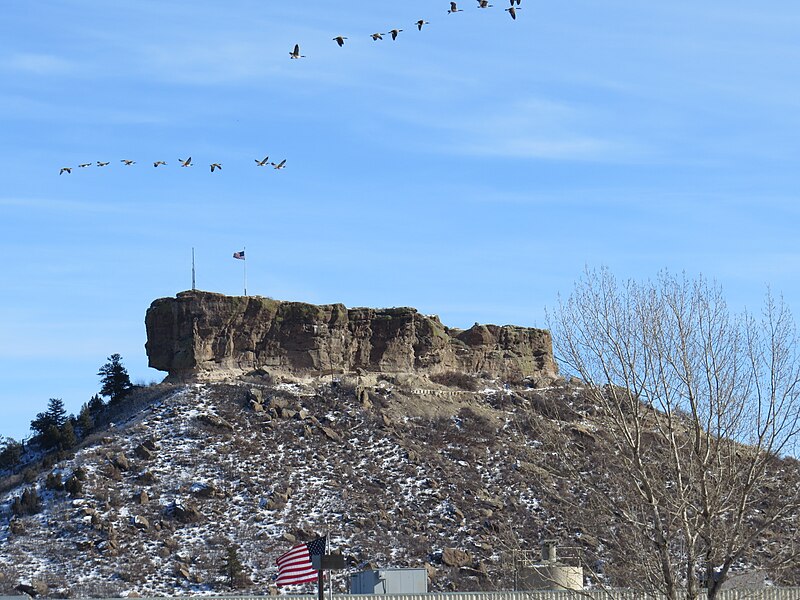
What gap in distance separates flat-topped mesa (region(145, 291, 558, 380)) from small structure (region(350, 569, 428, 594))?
41.0 metres

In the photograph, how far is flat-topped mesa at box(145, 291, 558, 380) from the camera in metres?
94.2

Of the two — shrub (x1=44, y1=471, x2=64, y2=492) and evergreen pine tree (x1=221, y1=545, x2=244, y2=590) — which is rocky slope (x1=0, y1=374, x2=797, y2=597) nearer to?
shrub (x1=44, y1=471, x2=64, y2=492)

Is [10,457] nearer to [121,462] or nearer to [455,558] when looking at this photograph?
[121,462]

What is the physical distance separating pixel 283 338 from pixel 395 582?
43.1 meters

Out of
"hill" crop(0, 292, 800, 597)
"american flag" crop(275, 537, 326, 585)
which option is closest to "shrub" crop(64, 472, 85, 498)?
"hill" crop(0, 292, 800, 597)

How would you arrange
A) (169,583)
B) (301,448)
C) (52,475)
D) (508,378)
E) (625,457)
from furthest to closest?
1. (508,378)
2. (301,448)
3. (52,475)
4. (169,583)
5. (625,457)

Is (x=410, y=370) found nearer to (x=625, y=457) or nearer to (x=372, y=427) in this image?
(x=372, y=427)

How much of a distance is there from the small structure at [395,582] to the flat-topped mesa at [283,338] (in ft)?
134

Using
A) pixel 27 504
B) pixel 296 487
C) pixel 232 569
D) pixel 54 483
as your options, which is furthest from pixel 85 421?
pixel 232 569

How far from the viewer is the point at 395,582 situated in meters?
53.8

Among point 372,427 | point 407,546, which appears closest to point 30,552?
point 407,546

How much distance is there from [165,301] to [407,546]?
26.9 m

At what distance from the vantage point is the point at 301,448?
87625 millimetres

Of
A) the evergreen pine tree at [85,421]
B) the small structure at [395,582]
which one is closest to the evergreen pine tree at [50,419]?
the evergreen pine tree at [85,421]
